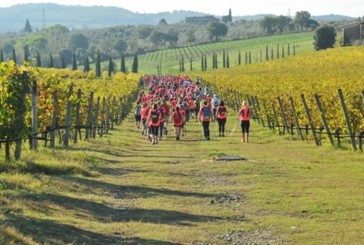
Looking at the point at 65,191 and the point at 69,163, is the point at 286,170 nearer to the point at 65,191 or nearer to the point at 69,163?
the point at 69,163

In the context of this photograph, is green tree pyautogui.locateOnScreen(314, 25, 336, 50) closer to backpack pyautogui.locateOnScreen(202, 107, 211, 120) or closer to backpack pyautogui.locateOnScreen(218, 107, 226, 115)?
backpack pyautogui.locateOnScreen(218, 107, 226, 115)

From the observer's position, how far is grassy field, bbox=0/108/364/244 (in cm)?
1175

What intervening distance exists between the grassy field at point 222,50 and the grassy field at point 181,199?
123m

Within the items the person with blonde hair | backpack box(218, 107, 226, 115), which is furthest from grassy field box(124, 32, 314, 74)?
the person with blonde hair

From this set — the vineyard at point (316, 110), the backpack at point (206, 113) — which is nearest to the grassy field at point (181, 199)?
the vineyard at point (316, 110)

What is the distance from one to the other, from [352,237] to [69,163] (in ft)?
29.7

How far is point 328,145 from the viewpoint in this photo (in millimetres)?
26594

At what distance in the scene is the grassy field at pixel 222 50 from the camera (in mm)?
156750

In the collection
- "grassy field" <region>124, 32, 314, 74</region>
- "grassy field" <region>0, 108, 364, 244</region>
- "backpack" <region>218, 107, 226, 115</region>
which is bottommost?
"grassy field" <region>124, 32, 314, 74</region>

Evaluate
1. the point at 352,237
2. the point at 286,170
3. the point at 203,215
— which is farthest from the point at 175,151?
the point at 352,237

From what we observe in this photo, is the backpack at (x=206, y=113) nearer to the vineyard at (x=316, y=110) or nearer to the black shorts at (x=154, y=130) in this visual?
the black shorts at (x=154, y=130)

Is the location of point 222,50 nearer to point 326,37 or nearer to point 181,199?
point 326,37

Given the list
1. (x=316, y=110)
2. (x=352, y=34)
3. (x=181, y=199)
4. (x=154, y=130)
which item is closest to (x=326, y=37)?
(x=352, y=34)

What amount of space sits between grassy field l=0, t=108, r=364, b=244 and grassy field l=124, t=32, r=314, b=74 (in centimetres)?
12340
